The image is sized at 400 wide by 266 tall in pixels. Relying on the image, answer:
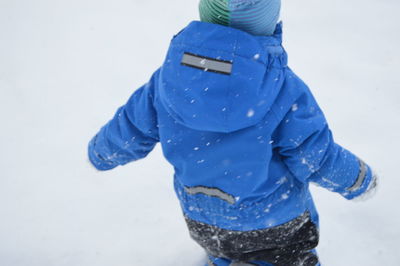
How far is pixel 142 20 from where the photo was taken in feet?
13.4

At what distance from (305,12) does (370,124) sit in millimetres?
1837

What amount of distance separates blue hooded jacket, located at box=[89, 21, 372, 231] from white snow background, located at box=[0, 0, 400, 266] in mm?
572

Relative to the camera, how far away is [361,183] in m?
1.38

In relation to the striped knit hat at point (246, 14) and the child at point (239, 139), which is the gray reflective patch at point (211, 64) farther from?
the striped knit hat at point (246, 14)

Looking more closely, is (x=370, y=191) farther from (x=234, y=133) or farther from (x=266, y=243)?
(x=234, y=133)

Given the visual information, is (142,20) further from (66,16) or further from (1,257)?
(1,257)

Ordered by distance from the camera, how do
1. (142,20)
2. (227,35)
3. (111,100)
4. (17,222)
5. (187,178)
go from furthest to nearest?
(142,20) < (111,100) < (17,222) < (187,178) < (227,35)

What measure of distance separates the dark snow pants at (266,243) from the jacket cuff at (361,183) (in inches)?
7.3

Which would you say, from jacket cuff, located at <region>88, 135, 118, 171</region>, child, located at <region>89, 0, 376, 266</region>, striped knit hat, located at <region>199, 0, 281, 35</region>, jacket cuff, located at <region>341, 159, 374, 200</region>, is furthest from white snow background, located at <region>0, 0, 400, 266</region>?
striped knit hat, located at <region>199, 0, 281, 35</region>

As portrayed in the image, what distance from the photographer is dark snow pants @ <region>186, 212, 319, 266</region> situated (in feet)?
4.80

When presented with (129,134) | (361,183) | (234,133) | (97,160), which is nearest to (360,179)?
(361,183)

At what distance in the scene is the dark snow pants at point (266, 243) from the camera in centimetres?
146

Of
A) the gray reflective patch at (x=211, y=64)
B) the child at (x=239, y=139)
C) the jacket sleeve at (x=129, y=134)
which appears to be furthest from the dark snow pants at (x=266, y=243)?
the gray reflective patch at (x=211, y=64)

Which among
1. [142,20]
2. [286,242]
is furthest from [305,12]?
[286,242]
